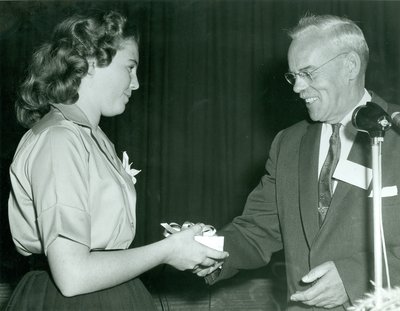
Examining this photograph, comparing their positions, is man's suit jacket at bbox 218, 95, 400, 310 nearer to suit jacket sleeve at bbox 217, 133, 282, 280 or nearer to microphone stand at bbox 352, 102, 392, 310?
suit jacket sleeve at bbox 217, 133, 282, 280

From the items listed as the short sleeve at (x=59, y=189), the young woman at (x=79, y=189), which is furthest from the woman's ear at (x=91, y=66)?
the short sleeve at (x=59, y=189)

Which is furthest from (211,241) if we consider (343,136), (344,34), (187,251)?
(344,34)

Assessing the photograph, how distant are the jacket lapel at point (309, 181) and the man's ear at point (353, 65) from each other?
0.28 meters

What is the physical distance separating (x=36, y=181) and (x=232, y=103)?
3752 millimetres

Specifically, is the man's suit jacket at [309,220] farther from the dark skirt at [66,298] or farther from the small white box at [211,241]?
the dark skirt at [66,298]

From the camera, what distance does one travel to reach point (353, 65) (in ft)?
8.38

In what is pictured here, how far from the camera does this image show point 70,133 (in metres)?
1.77

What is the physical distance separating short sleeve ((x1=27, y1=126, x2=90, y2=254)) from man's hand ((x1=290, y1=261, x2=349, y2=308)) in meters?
0.86

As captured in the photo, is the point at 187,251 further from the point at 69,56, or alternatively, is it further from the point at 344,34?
the point at 344,34

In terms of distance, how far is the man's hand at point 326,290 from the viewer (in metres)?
2.00

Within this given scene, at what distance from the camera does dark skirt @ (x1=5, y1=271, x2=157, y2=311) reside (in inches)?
70.2

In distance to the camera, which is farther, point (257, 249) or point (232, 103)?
point (232, 103)

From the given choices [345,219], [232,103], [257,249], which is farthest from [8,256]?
Answer: [345,219]

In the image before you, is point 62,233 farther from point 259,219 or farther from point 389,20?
point 389,20
